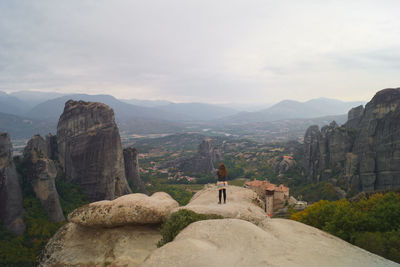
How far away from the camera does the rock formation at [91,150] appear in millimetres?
42875

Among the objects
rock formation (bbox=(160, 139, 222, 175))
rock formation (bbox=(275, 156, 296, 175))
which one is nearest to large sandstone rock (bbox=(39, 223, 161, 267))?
rock formation (bbox=(275, 156, 296, 175))

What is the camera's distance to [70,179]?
4366cm

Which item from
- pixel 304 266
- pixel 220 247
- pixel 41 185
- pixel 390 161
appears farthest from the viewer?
pixel 390 161

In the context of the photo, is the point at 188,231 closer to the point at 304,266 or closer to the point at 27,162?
the point at 304,266

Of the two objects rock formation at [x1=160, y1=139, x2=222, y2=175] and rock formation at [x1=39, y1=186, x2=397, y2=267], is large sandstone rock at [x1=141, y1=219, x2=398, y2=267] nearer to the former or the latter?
rock formation at [x1=39, y1=186, x2=397, y2=267]

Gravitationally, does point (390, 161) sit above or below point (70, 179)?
above

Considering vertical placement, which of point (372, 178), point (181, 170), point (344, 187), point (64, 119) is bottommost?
point (181, 170)

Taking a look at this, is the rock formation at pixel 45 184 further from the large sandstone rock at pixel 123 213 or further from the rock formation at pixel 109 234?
the large sandstone rock at pixel 123 213

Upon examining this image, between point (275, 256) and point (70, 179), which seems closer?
point (275, 256)

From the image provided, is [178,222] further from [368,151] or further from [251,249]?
[368,151]

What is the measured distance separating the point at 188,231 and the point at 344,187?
45.9 meters

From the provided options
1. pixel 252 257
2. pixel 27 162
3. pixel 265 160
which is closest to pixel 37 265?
pixel 252 257

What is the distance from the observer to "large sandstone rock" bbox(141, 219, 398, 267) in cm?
753

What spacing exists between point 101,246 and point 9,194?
74.5ft
